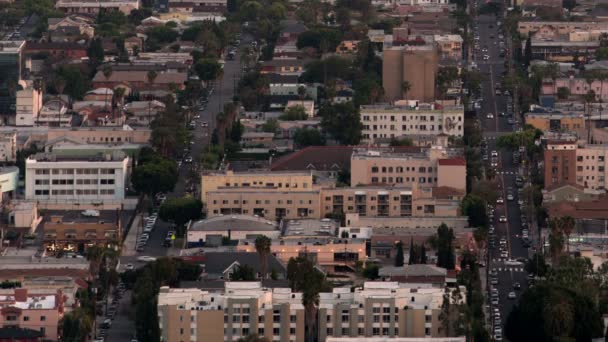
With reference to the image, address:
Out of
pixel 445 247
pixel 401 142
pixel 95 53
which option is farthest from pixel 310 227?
pixel 95 53

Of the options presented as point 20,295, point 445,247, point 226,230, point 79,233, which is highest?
point 445,247

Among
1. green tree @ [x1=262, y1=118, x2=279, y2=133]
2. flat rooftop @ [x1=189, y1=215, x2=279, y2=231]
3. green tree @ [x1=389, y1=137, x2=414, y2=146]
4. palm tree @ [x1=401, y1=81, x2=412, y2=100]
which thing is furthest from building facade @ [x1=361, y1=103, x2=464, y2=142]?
flat rooftop @ [x1=189, y1=215, x2=279, y2=231]

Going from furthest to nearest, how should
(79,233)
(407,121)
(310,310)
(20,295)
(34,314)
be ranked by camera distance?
(407,121) < (79,233) < (20,295) < (34,314) < (310,310)

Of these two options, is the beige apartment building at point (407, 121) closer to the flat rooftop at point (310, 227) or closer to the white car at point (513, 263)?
the flat rooftop at point (310, 227)

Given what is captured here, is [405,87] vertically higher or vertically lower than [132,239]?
higher

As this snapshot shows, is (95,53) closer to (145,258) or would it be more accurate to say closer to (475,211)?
(475,211)

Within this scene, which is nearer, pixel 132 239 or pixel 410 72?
pixel 132 239

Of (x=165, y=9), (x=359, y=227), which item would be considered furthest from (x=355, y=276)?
(x=165, y=9)
